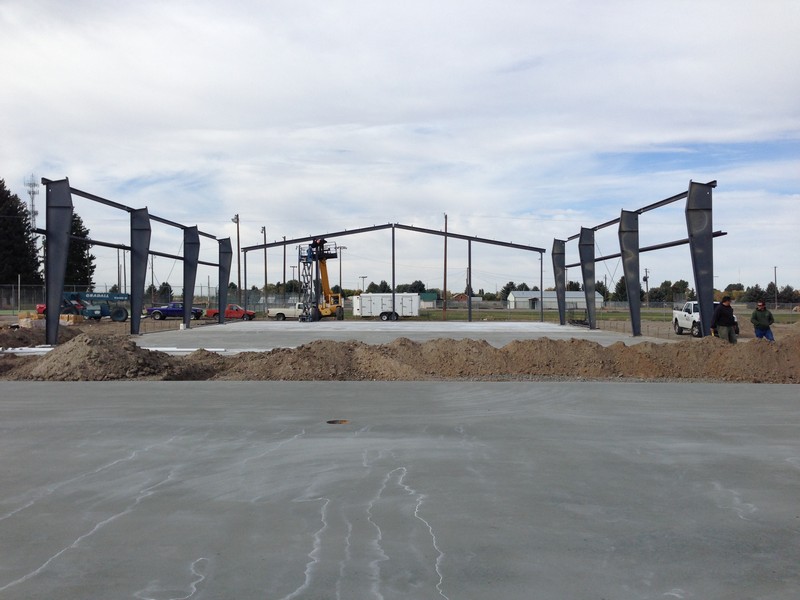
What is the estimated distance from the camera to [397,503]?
5750 millimetres

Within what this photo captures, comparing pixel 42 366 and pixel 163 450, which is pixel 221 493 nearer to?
pixel 163 450

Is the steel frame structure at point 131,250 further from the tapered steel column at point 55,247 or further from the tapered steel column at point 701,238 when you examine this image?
the tapered steel column at point 701,238

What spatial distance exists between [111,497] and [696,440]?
6805 mm

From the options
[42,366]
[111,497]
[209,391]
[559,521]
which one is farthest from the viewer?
[42,366]

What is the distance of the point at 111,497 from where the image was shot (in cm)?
593

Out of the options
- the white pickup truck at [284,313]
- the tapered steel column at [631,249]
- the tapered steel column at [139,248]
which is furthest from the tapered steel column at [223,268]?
the tapered steel column at [631,249]

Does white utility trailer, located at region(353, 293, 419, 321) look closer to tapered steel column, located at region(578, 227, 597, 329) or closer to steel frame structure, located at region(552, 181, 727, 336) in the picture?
steel frame structure, located at region(552, 181, 727, 336)

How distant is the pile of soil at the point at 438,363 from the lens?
15.0m

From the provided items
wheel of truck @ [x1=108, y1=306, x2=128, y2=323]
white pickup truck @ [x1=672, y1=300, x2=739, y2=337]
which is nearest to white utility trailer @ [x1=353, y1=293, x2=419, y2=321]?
wheel of truck @ [x1=108, y1=306, x2=128, y2=323]

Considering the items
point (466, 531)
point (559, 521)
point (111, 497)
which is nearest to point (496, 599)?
point (466, 531)

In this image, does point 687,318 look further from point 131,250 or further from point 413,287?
point 413,287

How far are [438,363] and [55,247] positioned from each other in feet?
47.9

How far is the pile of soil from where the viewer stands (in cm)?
1505

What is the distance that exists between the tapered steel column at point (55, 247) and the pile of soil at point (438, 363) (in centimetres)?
631
